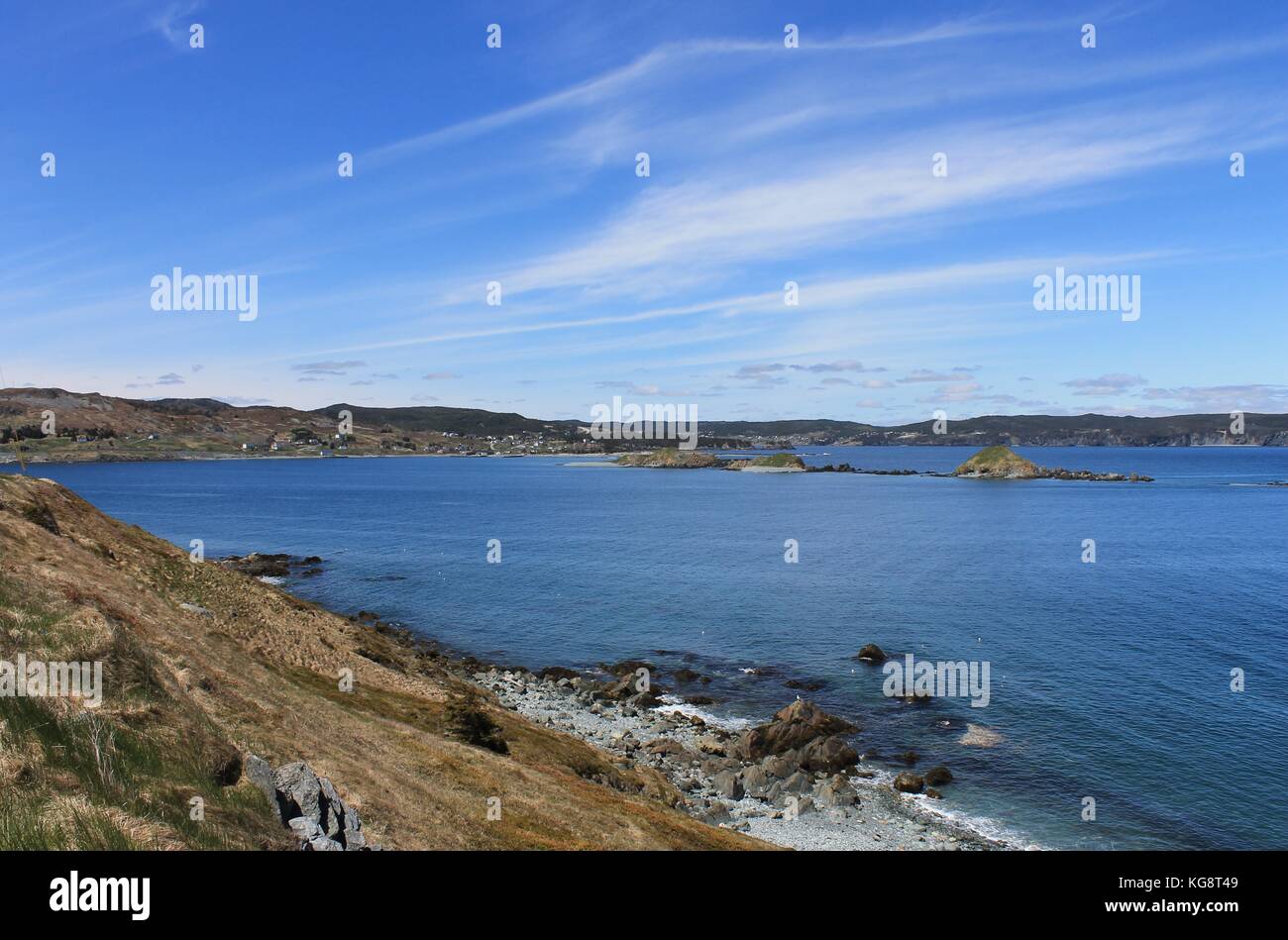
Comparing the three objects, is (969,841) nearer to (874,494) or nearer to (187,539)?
(187,539)

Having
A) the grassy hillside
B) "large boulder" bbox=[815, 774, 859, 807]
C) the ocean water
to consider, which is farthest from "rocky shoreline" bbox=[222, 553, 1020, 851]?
the grassy hillside

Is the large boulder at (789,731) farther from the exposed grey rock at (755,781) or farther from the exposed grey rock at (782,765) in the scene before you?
the exposed grey rock at (755,781)

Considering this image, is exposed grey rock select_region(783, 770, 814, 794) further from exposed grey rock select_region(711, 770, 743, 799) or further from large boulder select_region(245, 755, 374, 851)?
large boulder select_region(245, 755, 374, 851)

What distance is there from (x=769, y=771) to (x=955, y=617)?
1367 inches

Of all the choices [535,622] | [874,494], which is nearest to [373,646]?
[535,622]

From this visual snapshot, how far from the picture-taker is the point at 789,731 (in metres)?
40.9

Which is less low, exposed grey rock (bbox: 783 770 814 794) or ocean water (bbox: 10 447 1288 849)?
ocean water (bbox: 10 447 1288 849)

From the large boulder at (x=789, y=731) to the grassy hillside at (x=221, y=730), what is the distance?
20.0 ft

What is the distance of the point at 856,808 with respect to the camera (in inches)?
1348

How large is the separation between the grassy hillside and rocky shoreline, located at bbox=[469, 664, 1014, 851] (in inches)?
111

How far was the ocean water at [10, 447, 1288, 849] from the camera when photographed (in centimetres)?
3606

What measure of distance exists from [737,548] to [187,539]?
79.1m

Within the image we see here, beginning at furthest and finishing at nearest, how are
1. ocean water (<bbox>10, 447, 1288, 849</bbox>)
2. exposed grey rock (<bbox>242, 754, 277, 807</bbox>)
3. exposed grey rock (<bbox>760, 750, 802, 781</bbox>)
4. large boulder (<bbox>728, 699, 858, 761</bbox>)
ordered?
1. large boulder (<bbox>728, 699, 858, 761</bbox>)
2. exposed grey rock (<bbox>760, 750, 802, 781</bbox>)
3. ocean water (<bbox>10, 447, 1288, 849</bbox>)
4. exposed grey rock (<bbox>242, 754, 277, 807</bbox>)
